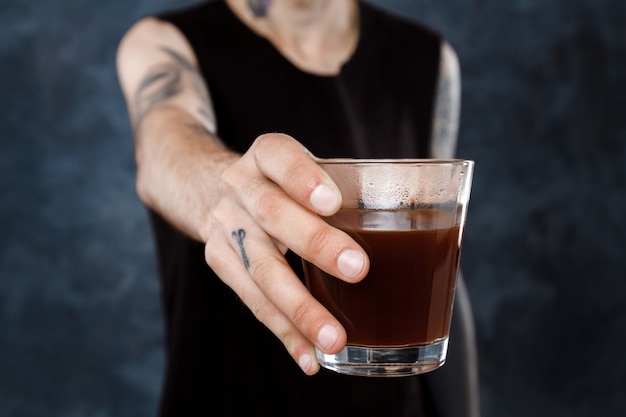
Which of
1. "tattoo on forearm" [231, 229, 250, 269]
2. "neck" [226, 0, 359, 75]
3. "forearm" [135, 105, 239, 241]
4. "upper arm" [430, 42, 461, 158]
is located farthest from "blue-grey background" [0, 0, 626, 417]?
"tattoo on forearm" [231, 229, 250, 269]

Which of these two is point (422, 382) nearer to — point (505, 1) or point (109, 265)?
point (109, 265)

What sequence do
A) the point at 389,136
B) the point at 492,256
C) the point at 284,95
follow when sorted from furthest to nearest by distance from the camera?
1. the point at 492,256
2. the point at 389,136
3. the point at 284,95

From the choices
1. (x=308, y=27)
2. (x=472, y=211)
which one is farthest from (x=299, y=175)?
(x=472, y=211)

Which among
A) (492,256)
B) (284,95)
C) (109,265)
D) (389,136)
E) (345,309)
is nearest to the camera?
(345,309)

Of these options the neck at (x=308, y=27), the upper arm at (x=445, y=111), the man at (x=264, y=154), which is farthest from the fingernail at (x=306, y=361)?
the upper arm at (x=445, y=111)

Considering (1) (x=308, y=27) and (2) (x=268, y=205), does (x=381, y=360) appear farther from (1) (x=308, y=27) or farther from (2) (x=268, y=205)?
(1) (x=308, y=27)

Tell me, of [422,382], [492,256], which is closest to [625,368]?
[492,256]

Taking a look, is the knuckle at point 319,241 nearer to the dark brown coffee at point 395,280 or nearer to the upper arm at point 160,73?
the dark brown coffee at point 395,280
